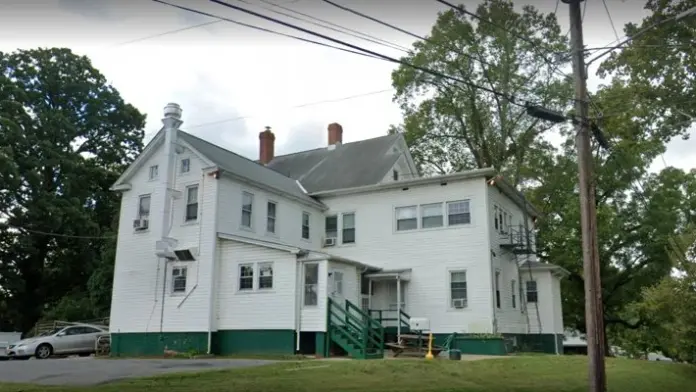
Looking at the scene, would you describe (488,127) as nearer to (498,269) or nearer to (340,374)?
(498,269)

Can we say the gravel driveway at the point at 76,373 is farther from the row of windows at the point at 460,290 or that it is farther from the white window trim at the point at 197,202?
the row of windows at the point at 460,290

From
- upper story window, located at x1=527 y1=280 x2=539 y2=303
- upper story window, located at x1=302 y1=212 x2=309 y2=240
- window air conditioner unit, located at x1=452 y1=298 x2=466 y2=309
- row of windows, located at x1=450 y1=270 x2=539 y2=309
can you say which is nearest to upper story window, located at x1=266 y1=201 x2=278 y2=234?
upper story window, located at x1=302 y1=212 x2=309 y2=240

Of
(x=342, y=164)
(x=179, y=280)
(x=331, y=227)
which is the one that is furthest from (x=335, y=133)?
(x=179, y=280)

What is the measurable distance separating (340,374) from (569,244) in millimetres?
23332

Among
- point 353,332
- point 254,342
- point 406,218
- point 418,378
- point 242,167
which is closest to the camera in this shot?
point 418,378

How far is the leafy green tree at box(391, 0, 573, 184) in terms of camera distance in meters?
34.0

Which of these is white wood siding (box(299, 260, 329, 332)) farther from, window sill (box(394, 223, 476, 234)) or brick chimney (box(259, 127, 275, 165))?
brick chimney (box(259, 127, 275, 165))

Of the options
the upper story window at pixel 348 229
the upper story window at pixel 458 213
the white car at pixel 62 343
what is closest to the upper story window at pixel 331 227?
the upper story window at pixel 348 229

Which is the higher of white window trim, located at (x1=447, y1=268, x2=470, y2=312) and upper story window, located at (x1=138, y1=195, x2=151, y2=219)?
upper story window, located at (x1=138, y1=195, x2=151, y2=219)

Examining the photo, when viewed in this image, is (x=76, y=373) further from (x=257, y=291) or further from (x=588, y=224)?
(x=588, y=224)

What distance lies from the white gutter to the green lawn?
8650 millimetres

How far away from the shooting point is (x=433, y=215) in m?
24.8

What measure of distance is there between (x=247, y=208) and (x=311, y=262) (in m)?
4.82

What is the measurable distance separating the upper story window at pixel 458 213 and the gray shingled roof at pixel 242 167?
250 inches
